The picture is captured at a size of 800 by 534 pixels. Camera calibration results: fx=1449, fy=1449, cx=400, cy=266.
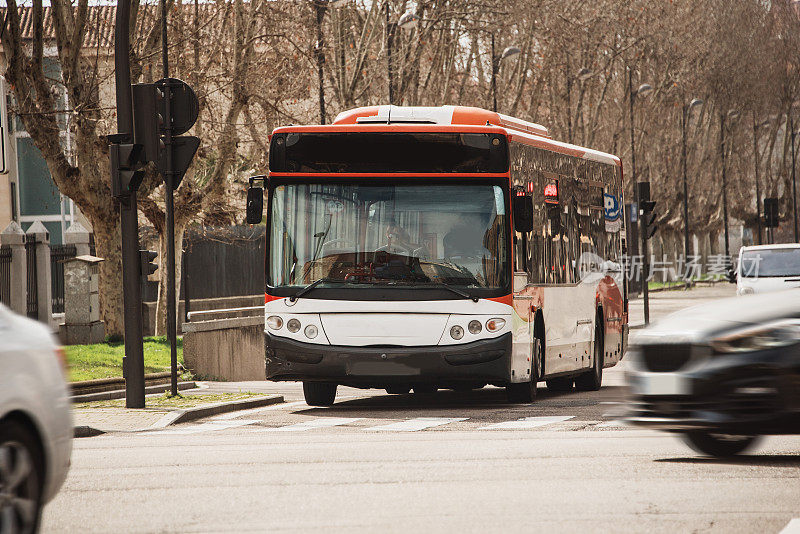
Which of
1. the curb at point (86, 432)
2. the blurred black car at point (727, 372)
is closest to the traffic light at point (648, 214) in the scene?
the curb at point (86, 432)

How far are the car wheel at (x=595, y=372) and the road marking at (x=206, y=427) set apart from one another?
19.5 feet

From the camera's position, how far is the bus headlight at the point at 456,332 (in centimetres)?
1478

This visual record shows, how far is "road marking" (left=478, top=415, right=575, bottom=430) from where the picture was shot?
13.2m

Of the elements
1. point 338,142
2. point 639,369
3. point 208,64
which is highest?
point 208,64

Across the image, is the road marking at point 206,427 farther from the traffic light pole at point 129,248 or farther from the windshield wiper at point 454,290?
the windshield wiper at point 454,290

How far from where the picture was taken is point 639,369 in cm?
989

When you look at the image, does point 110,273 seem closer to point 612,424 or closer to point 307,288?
point 307,288

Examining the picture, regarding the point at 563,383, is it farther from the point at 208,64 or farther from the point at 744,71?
the point at 744,71

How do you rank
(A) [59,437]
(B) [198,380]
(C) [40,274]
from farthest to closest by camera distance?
1. (C) [40,274]
2. (B) [198,380]
3. (A) [59,437]

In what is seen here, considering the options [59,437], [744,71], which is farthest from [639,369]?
[744,71]

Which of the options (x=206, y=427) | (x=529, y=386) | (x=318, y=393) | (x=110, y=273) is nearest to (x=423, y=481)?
(x=206, y=427)

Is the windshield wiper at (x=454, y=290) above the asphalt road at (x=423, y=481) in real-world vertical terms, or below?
above

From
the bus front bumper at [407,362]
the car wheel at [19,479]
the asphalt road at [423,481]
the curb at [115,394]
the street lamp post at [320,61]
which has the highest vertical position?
the street lamp post at [320,61]

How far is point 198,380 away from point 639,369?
1392 centimetres
